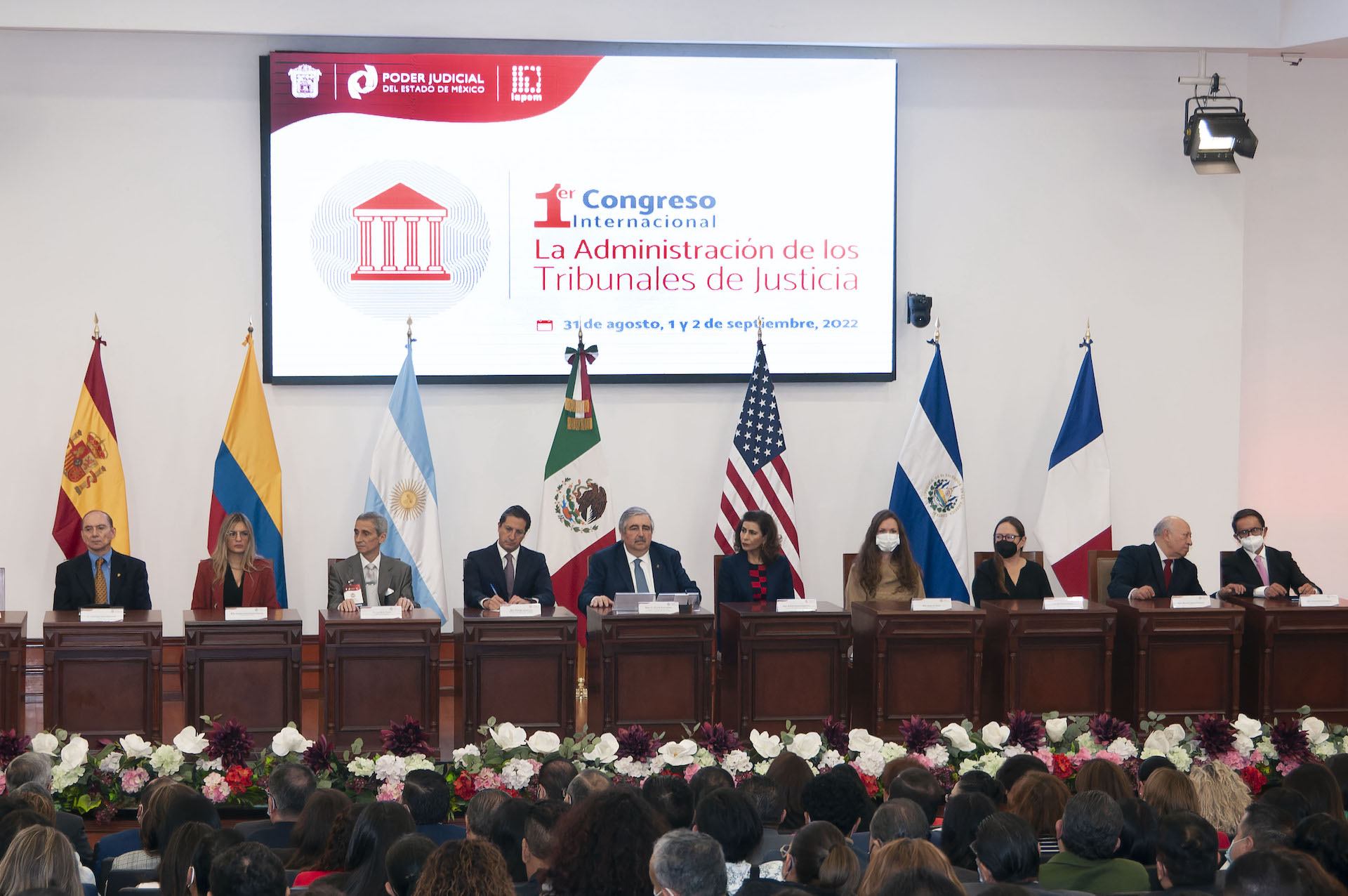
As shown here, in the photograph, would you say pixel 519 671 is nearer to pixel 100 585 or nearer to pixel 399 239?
pixel 100 585

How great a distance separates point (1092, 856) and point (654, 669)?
2992mm

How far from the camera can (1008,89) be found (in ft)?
28.6

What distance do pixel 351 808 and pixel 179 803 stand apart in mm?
483

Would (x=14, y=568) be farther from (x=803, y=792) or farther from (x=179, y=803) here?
(x=803, y=792)

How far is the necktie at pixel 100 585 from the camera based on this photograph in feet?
21.4

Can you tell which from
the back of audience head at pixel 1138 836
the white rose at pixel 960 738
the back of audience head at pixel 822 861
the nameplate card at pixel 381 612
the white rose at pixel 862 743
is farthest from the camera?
the nameplate card at pixel 381 612

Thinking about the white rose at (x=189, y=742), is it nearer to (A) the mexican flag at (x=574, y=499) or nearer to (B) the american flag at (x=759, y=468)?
(A) the mexican flag at (x=574, y=499)

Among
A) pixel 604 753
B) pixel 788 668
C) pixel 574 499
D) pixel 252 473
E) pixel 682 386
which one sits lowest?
pixel 604 753

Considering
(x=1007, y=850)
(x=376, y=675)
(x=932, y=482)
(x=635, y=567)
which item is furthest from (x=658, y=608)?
(x=1007, y=850)

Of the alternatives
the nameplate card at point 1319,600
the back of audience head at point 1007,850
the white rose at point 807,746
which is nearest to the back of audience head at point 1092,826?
the back of audience head at point 1007,850

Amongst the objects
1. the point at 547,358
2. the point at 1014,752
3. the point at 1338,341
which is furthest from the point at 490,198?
the point at 1338,341

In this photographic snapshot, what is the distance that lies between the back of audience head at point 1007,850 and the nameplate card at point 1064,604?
3.25 meters

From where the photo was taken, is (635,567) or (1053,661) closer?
(1053,661)

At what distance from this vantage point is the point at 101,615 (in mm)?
5965
